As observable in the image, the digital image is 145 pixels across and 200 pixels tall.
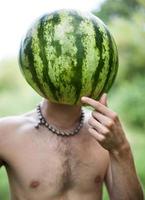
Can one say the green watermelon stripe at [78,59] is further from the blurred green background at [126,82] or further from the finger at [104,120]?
the blurred green background at [126,82]

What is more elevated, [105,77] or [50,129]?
[105,77]

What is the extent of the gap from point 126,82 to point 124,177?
1.96m

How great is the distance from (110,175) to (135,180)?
0.17 m

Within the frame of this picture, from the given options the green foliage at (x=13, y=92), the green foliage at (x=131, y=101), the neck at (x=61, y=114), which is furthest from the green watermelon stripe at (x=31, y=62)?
the green foliage at (x=131, y=101)

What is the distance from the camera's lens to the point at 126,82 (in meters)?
3.54

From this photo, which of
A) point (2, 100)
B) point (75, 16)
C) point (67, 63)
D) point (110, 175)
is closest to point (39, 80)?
point (67, 63)

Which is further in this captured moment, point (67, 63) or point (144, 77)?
point (144, 77)

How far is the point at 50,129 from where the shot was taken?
1747 mm

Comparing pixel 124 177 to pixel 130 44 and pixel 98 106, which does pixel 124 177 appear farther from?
pixel 130 44

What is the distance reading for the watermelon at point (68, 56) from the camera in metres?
1.33

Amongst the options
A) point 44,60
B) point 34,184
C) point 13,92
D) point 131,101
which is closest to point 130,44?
point 131,101

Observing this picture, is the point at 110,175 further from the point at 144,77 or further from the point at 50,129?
the point at 144,77

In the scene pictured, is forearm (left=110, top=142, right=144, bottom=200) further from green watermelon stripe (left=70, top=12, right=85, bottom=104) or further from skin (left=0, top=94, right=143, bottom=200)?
green watermelon stripe (left=70, top=12, right=85, bottom=104)

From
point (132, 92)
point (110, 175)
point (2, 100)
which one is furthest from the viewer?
point (132, 92)
